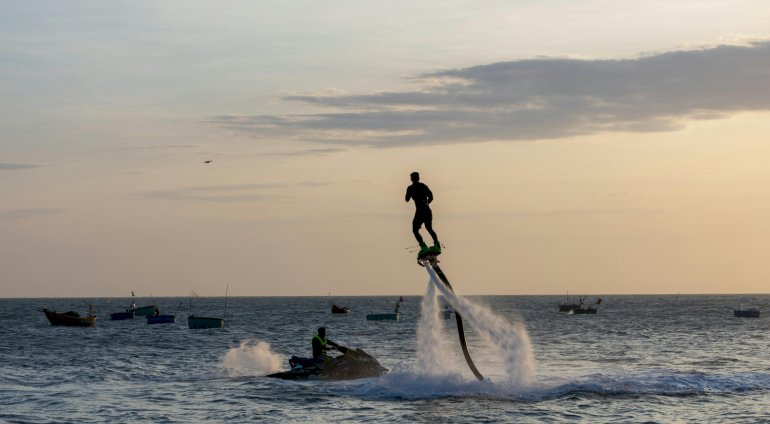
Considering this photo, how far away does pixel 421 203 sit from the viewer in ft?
95.1

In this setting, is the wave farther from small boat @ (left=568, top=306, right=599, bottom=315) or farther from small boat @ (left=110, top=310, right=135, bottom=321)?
small boat @ (left=568, top=306, right=599, bottom=315)

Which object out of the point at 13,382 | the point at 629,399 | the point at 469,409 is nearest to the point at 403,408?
the point at 469,409

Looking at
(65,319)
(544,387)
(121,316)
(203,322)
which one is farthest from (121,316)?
(544,387)

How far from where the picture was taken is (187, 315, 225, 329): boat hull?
113 meters

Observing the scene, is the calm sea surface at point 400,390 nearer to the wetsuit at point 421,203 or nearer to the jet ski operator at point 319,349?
the jet ski operator at point 319,349

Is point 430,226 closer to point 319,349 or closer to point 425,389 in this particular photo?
point 425,389

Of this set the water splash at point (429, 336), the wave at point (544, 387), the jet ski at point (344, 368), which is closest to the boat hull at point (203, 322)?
the jet ski at point (344, 368)

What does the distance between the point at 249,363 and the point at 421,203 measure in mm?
27073

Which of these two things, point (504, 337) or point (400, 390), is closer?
point (504, 337)

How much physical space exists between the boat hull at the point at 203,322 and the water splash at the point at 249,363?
56.4 metres

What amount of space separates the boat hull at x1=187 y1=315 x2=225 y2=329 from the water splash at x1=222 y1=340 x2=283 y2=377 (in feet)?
185

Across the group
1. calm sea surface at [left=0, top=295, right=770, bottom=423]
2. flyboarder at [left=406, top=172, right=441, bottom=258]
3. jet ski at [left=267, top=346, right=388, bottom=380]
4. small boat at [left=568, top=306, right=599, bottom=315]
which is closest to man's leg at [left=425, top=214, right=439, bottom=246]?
flyboarder at [left=406, top=172, right=441, bottom=258]

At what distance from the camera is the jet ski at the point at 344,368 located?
43875 millimetres

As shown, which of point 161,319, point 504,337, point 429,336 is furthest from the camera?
point 161,319
